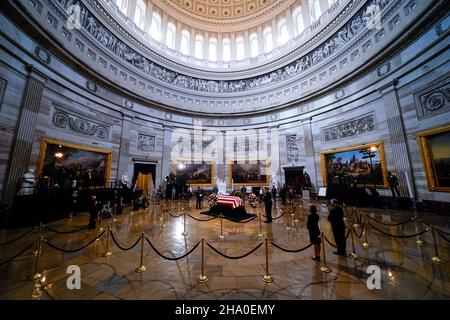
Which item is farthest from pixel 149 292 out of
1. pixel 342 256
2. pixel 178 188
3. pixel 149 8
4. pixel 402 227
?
pixel 149 8

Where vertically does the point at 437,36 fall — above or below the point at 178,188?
above

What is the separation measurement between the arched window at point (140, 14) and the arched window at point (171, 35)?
9.09ft

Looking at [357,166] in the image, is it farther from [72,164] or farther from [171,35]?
[171,35]

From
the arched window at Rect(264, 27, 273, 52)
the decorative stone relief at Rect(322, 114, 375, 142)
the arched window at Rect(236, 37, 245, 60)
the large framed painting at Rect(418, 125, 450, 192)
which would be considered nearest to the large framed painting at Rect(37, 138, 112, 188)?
the decorative stone relief at Rect(322, 114, 375, 142)

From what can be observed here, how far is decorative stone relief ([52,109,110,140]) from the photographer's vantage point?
9.73 m

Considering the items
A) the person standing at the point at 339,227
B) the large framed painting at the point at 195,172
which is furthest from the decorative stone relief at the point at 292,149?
the person standing at the point at 339,227

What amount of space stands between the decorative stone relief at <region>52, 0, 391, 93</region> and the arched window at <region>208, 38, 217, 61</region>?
415 cm

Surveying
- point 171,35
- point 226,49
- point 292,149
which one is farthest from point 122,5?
point 292,149

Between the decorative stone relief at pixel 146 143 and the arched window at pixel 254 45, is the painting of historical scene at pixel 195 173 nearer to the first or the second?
the decorative stone relief at pixel 146 143

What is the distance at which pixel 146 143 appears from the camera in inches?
619

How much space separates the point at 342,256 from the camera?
4023 millimetres

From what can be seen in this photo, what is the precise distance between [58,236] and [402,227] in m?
11.5

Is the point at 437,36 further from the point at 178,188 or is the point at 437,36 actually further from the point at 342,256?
the point at 178,188

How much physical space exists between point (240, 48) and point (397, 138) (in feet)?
65.7
